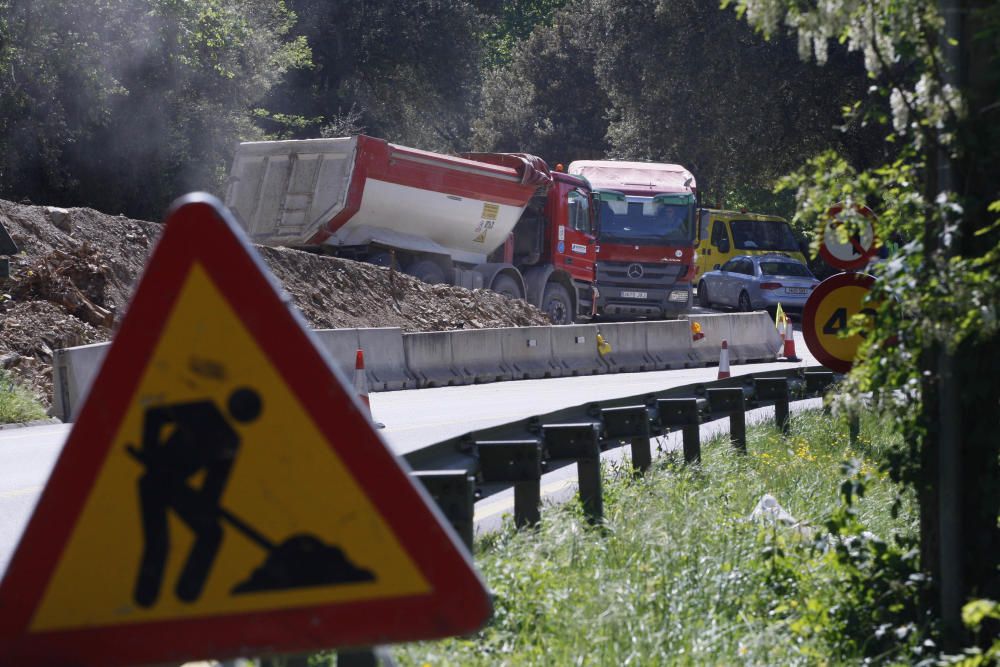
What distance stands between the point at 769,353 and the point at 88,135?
16.8m

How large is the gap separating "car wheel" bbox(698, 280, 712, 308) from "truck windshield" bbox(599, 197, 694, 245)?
8.02m

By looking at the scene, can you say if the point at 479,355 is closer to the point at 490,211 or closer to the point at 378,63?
the point at 490,211

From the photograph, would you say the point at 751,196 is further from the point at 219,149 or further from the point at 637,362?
the point at 637,362

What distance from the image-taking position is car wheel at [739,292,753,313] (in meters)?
37.8

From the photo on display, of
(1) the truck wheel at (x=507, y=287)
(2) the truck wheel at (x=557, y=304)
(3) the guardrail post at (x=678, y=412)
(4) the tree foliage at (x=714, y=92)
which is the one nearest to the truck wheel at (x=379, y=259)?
(1) the truck wheel at (x=507, y=287)

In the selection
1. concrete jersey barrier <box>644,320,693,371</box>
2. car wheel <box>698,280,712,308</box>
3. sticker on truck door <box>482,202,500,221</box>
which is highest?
sticker on truck door <box>482,202,500,221</box>

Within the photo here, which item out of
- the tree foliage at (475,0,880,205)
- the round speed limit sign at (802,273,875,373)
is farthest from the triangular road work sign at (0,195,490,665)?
the tree foliage at (475,0,880,205)

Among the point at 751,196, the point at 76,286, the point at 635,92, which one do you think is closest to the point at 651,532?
the point at 76,286

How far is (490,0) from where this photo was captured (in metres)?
52.8

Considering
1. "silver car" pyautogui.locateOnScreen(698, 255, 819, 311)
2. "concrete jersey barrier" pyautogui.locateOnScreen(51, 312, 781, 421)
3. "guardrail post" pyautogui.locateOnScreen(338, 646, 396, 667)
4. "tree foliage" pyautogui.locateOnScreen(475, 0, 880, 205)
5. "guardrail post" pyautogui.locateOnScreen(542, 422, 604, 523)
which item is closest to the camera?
"guardrail post" pyautogui.locateOnScreen(338, 646, 396, 667)

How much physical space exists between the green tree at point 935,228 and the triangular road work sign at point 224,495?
2.57m

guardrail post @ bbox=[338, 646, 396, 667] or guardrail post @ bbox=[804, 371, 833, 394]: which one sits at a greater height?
guardrail post @ bbox=[338, 646, 396, 667]

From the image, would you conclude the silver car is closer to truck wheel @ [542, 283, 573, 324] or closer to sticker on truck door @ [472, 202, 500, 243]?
truck wheel @ [542, 283, 573, 324]

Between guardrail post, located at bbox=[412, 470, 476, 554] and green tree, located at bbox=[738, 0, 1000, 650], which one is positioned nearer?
green tree, located at bbox=[738, 0, 1000, 650]
